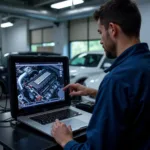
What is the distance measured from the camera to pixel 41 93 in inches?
51.2

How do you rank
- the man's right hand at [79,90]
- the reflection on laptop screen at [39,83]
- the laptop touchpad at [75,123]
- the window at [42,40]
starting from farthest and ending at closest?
the window at [42,40]
the man's right hand at [79,90]
the reflection on laptop screen at [39,83]
the laptop touchpad at [75,123]

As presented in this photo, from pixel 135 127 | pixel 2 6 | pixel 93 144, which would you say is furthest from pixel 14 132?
pixel 2 6

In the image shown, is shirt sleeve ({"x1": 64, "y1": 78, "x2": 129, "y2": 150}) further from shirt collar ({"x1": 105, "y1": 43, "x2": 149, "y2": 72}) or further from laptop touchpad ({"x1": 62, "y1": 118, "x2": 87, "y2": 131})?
laptop touchpad ({"x1": 62, "y1": 118, "x2": 87, "y2": 131})

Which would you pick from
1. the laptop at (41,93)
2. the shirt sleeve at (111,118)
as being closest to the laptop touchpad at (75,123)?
the laptop at (41,93)

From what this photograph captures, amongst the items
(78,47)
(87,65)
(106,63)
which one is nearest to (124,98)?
(106,63)

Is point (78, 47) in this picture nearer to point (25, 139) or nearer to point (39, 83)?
point (39, 83)

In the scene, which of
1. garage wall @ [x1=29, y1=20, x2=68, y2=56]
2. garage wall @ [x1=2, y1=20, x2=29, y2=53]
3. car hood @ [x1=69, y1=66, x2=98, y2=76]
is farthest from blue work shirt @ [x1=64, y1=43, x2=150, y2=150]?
garage wall @ [x1=2, y1=20, x2=29, y2=53]

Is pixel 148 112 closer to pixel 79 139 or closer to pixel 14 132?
pixel 79 139

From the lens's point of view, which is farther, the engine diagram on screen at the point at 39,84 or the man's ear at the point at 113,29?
the engine diagram on screen at the point at 39,84

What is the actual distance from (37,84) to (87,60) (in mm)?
4593

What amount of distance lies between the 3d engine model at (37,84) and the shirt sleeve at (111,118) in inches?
22.7

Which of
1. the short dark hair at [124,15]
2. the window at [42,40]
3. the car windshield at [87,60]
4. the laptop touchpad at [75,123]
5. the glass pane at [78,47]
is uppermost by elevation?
the window at [42,40]

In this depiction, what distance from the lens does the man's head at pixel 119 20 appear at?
2.86ft

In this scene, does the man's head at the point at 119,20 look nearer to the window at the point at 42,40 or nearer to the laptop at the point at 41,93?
the laptop at the point at 41,93
